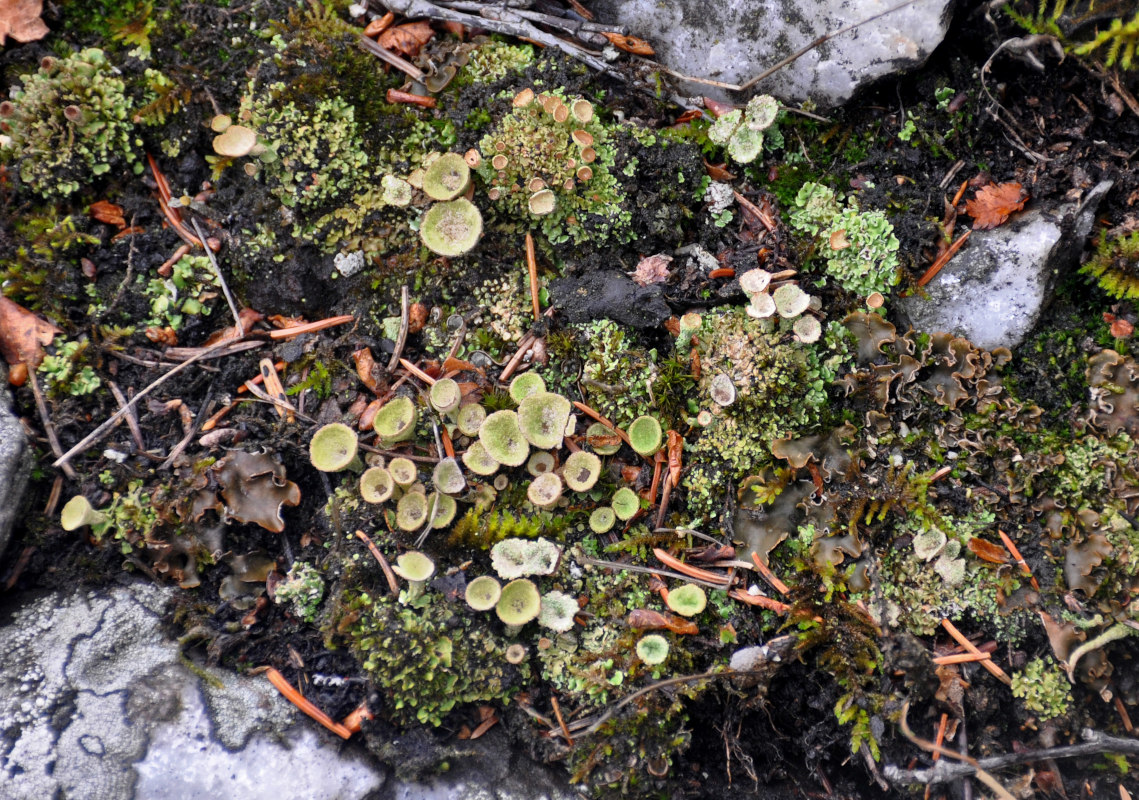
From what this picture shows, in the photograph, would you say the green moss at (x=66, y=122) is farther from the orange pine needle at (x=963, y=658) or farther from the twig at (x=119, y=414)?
the orange pine needle at (x=963, y=658)

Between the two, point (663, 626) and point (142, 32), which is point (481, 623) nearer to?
point (663, 626)

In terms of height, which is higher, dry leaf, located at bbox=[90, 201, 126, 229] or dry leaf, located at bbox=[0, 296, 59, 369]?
dry leaf, located at bbox=[90, 201, 126, 229]

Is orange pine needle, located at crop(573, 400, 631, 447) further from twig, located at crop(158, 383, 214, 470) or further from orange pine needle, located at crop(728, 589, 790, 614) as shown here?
twig, located at crop(158, 383, 214, 470)

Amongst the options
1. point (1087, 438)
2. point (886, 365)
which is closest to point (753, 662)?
point (886, 365)

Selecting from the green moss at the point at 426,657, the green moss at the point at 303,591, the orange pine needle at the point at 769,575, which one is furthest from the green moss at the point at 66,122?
the orange pine needle at the point at 769,575

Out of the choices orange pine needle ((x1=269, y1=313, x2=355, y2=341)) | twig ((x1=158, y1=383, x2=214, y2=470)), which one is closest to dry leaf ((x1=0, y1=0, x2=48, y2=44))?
orange pine needle ((x1=269, y1=313, x2=355, y2=341))

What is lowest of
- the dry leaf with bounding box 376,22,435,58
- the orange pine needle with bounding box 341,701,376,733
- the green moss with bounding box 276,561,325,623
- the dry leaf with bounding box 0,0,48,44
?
the orange pine needle with bounding box 341,701,376,733

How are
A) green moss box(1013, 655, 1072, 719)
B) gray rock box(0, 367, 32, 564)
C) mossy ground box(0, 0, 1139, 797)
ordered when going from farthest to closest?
gray rock box(0, 367, 32, 564) → mossy ground box(0, 0, 1139, 797) → green moss box(1013, 655, 1072, 719)
